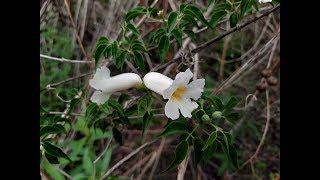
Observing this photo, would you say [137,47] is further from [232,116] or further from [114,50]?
[232,116]

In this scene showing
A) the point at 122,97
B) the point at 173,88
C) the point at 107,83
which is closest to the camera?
the point at 173,88

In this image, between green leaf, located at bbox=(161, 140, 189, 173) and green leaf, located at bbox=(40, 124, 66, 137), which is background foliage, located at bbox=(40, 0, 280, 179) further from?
green leaf, located at bbox=(161, 140, 189, 173)

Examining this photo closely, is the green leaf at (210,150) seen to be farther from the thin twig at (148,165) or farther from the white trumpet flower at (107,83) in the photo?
the thin twig at (148,165)

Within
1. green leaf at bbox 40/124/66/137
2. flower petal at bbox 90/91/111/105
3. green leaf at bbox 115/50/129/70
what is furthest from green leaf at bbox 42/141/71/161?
green leaf at bbox 115/50/129/70

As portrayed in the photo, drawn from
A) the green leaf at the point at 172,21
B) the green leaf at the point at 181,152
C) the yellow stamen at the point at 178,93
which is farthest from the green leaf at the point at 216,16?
the green leaf at the point at 181,152

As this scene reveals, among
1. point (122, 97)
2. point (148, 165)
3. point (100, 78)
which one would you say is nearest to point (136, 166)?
point (148, 165)

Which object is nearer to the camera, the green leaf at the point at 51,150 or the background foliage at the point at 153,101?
the green leaf at the point at 51,150

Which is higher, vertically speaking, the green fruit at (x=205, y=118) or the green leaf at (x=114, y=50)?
the green leaf at (x=114, y=50)
